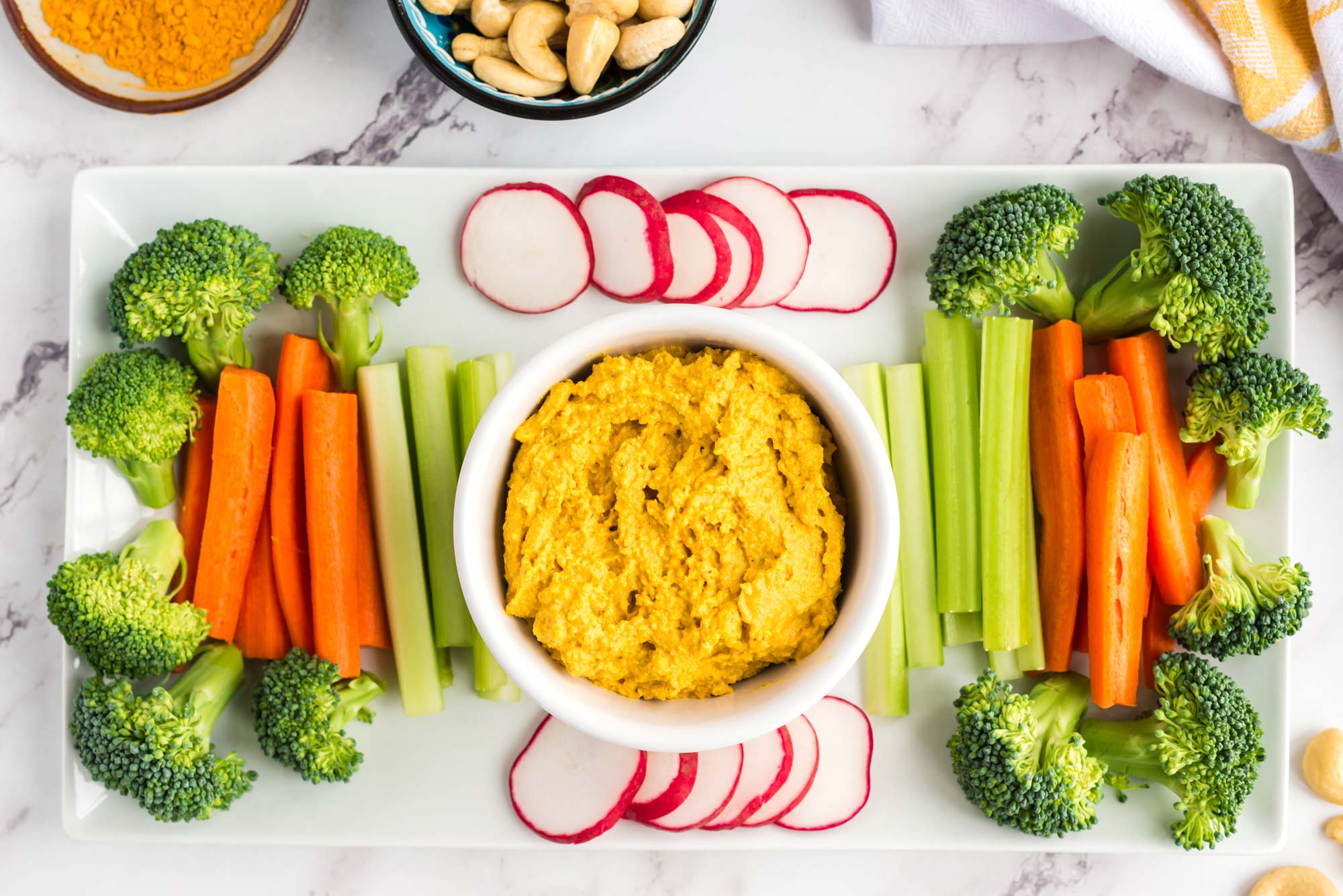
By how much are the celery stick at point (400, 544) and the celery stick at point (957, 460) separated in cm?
109

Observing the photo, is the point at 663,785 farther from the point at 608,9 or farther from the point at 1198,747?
the point at 608,9

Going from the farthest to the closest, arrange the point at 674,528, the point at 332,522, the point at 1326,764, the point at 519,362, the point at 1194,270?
the point at 1326,764, the point at 519,362, the point at 332,522, the point at 1194,270, the point at 674,528

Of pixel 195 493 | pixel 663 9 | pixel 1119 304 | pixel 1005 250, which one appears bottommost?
pixel 195 493

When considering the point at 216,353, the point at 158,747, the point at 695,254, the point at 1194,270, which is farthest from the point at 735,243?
the point at 158,747

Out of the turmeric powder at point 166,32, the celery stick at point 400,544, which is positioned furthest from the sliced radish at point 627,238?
the turmeric powder at point 166,32

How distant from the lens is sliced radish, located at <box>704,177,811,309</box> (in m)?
2.19

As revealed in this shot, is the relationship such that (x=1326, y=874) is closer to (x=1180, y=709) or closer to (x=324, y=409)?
(x=1180, y=709)

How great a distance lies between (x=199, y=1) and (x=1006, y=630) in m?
2.21

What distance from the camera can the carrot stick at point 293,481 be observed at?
7.16 feet

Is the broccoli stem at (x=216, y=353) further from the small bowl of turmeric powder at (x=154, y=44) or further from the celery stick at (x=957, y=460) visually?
the celery stick at (x=957, y=460)

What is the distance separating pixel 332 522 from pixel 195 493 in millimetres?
345

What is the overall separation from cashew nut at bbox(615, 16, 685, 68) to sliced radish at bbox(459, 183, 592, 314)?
0.32 meters

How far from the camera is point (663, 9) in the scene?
2148mm

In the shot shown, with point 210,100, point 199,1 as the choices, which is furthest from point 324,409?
point 199,1
